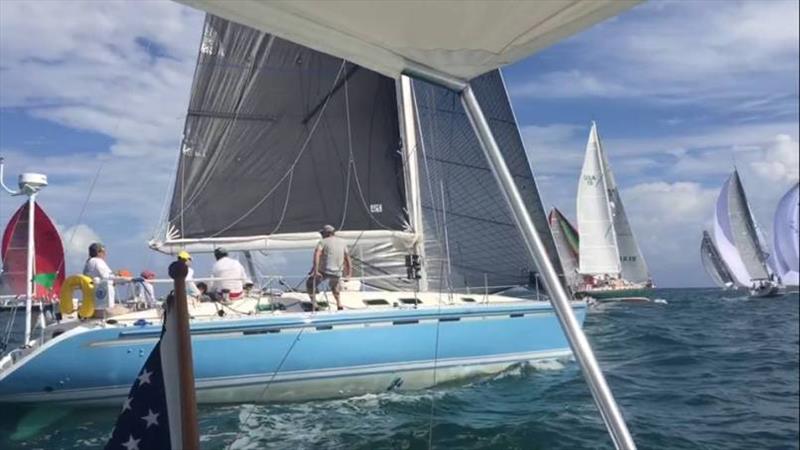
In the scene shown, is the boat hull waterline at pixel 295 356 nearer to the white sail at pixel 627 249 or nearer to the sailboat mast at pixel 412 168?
the sailboat mast at pixel 412 168

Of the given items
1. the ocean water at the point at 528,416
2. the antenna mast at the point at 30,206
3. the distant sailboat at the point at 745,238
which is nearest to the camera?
the ocean water at the point at 528,416

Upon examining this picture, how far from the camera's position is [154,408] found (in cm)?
230

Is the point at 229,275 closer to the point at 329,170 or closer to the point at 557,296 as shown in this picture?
the point at 329,170

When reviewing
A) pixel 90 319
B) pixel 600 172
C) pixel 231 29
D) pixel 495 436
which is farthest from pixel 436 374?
pixel 600 172

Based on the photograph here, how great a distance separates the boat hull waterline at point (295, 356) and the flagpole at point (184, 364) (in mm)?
6448

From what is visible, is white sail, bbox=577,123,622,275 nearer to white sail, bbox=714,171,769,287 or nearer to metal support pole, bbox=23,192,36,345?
white sail, bbox=714,171,769,287

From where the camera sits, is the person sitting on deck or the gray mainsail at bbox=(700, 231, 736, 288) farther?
the gray mainsail at bbox=(700, 231, 736, 288)

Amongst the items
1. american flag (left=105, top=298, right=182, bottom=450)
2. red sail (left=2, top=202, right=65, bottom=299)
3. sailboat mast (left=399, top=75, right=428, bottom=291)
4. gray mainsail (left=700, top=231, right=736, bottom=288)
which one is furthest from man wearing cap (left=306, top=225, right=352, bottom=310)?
gray mainsail (left=700, top=231, right=736, bottom=288)

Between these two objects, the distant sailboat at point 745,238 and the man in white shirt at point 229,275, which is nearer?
the man in white shirt at point 229,275

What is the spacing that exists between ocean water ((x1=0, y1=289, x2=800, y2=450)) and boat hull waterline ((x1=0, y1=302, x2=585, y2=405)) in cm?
23

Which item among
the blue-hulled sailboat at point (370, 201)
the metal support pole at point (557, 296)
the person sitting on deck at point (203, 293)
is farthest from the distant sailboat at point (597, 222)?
the metal support pole at point (557, 296)

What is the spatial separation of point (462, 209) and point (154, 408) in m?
10.2

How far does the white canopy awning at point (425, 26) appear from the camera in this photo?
6.72 feet

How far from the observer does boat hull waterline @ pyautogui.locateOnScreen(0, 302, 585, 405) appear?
811 centimetres
